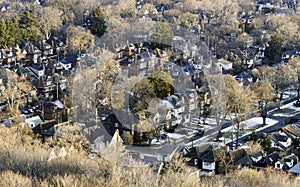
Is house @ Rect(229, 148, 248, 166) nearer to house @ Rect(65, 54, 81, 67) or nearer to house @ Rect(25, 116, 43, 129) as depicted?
house @ Rect(25, 116, 43, 129)

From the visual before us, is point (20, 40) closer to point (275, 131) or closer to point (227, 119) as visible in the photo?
point (227, 119)

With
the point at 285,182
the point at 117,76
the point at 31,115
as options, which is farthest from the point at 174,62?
the point at 285,182

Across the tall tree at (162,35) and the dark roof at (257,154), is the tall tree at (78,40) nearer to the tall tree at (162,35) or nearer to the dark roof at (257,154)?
the tall tree at (162,35)

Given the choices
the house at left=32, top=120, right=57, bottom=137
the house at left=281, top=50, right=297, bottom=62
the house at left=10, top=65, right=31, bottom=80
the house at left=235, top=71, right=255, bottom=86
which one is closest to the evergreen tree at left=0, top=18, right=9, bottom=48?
the house at left=10, top=65, right=31, bottom=80

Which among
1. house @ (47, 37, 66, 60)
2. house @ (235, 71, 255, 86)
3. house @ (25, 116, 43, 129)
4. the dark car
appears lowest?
the dark car

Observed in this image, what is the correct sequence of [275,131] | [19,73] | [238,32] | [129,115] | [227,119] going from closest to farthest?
[129,115] < [275,131] < [227,119] < [19,73] < [238,32]

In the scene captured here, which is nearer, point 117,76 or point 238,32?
point 117,76
